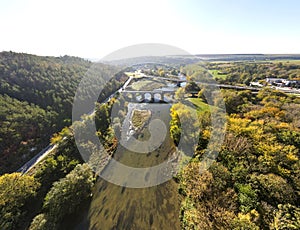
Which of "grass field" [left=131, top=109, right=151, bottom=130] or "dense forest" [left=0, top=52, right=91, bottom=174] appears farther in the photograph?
"grass field" [left=131, top=109, right=151, bottom=130]

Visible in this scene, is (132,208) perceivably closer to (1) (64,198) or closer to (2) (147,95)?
(1) (64,198)

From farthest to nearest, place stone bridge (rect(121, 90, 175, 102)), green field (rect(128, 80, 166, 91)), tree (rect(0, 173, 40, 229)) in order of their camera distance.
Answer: green field (rect(128, 80, 166, 91)), stone bridge (rect(121, 90, 175, 102)), tree (rect(0, 173, 40, 229))

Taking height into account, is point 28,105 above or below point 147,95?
above

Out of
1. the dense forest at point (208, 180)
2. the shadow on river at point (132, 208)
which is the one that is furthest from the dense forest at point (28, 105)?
the shadow on river at point (132, 208)

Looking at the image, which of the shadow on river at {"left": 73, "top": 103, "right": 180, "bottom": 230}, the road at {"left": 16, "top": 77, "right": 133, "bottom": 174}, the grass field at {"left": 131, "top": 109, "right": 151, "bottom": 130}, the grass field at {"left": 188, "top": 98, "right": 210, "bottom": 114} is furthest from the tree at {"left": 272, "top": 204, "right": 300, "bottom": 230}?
the road at {"left": 16, "top": 77, "right": 133, "bottom": 174}

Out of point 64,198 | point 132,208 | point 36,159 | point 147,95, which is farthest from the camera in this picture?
point 147,95

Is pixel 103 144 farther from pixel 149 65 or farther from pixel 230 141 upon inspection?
pixel 149 65

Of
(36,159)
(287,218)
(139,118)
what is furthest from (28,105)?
(287,218)

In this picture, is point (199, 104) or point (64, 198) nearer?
point (64, 198)

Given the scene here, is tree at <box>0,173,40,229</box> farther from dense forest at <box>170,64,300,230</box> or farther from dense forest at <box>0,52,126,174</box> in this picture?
dense forest at <box>170,64,300,230</box>

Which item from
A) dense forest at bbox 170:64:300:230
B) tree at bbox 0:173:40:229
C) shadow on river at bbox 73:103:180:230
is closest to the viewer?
dense forest at bbox 170:64:300:230

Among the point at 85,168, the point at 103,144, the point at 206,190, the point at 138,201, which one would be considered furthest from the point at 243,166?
the point at 103,144
